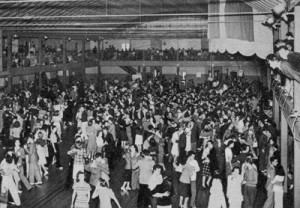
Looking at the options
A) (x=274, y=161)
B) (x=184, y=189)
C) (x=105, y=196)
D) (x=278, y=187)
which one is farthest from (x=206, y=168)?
(x=105, y=196)

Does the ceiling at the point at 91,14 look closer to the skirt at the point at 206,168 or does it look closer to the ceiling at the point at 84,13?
the ceiling at the point at 84,13

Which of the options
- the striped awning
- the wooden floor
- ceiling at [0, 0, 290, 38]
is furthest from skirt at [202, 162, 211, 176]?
ceiling at [0, 0, 290, 38]

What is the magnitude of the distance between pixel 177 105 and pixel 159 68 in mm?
24814

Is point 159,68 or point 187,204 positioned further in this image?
point 159,68

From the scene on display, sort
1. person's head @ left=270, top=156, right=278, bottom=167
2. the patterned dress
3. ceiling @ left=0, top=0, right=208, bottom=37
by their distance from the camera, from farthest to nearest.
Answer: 1. ceiling @ left=0, top=0, right=208, bottom=37
2. person's head @ left=270, top=156, right=278, bottom=167
3. the patterned dress

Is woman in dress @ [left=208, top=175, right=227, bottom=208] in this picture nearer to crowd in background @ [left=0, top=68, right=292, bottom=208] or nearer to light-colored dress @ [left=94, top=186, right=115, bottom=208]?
crowd in background @ [left=0, top=68, right=292, bottom=208]

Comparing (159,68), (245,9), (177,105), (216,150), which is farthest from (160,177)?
(159,68)

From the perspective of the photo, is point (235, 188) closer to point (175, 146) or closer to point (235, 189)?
point (235, 189)

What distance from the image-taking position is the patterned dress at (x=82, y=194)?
33.5 feet

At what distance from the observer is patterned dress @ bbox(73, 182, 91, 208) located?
1022cm

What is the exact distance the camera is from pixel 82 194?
10.3 m

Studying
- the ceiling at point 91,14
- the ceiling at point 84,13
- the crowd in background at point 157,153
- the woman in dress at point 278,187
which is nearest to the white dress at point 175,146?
the crowd in background at point 157,153

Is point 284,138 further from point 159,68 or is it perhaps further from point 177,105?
point 159,68

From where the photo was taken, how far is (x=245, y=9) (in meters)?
16.6
